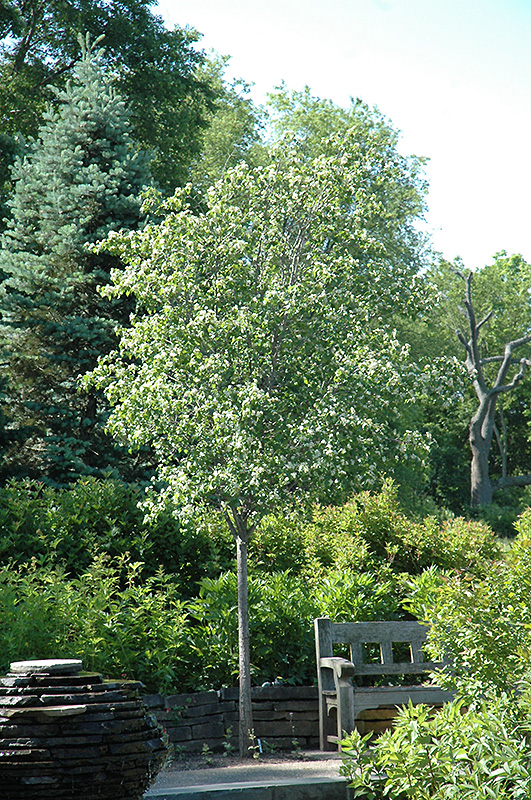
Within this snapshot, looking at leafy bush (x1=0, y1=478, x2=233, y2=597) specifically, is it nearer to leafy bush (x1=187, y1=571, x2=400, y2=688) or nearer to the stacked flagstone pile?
leafy bush (x1=187, y1=571, x2=400, y2=688)

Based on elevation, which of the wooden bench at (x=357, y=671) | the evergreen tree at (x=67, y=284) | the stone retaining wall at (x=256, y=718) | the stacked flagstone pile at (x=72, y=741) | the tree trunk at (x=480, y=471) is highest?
the evergreen tree at (x=67, y=284)

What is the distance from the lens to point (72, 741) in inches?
92.9

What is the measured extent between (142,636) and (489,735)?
354 centimetres

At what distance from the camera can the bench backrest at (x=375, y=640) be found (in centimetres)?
685

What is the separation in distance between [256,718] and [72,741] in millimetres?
4790

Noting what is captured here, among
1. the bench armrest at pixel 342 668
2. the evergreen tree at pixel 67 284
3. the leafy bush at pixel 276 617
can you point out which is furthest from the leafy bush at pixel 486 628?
the evergreen tree at pixel 67 284

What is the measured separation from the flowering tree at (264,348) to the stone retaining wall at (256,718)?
0.23 m

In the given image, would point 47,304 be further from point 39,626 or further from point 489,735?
point 489,735

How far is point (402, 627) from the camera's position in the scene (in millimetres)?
7035

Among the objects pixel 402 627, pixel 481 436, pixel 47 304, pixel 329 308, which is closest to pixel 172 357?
pixel 329 308

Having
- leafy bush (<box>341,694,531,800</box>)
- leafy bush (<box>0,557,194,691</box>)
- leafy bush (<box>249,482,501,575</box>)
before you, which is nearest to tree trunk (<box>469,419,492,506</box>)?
leafy bush (<box>249,482,501,575</box>)

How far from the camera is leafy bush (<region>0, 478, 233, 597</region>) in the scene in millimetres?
8773

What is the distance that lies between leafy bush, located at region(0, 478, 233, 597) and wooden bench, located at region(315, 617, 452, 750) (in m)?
2.33

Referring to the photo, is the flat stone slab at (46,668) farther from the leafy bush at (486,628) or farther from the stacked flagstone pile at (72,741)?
the leafy bush at (486,628)
